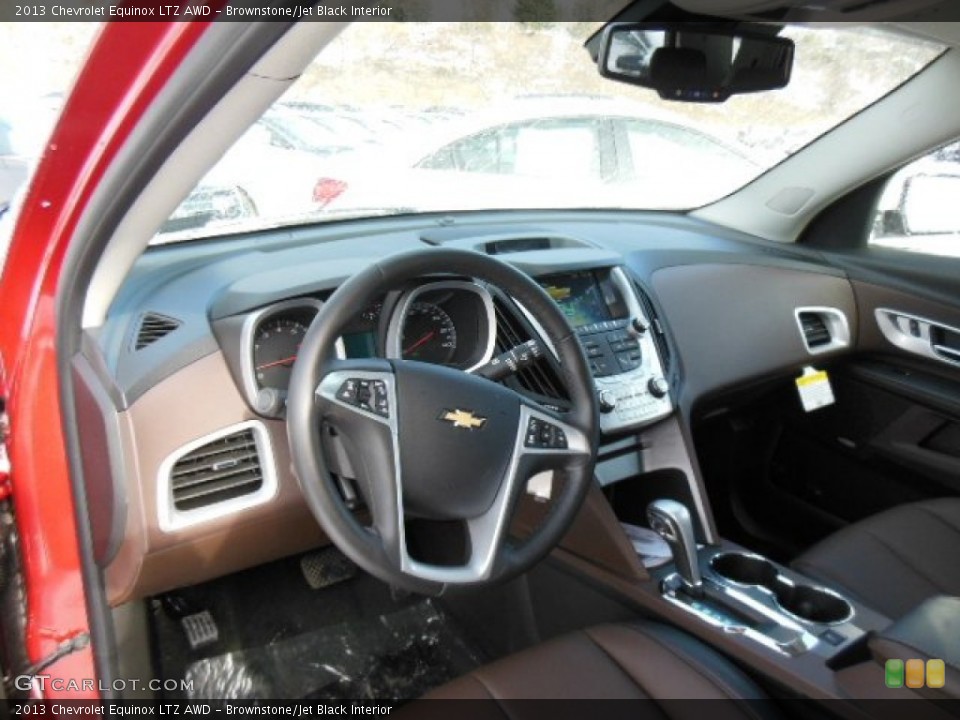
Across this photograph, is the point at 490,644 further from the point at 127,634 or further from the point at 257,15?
the point at 257,15

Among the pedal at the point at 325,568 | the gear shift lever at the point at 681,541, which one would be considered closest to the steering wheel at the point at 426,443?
the gear shift lever at the point at 681,541

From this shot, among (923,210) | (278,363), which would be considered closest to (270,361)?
(278,363)

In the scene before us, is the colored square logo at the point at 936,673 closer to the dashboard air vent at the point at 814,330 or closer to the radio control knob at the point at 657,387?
the radio control knob at the point at 657,387

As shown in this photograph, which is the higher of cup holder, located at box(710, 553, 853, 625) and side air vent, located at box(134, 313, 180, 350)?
side air vent, located at box(134, 313, 180, 350)

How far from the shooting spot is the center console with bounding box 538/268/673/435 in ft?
6.64

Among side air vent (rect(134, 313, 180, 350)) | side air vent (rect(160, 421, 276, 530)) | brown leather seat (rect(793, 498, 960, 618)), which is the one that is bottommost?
brown leather seat (rect(793, 498, 960, 618))

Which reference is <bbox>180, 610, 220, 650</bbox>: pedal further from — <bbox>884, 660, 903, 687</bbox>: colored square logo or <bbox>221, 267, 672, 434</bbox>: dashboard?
<bbox>884, 660, 903, 687</bbox>: colored square logo

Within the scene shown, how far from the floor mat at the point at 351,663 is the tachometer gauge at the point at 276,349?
1014 mm

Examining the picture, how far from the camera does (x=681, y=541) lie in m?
1.74

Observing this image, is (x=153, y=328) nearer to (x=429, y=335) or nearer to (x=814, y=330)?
(x=429, y=335)

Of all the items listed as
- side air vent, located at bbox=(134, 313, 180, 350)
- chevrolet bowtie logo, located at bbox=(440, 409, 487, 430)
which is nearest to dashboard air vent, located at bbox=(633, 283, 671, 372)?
chevrolet bowtie logo, located at bbox=(440, 409, 487, 430)

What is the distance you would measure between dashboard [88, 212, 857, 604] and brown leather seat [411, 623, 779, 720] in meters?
0.48

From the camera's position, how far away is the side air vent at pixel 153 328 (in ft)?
5.48

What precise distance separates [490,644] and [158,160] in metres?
1.80
